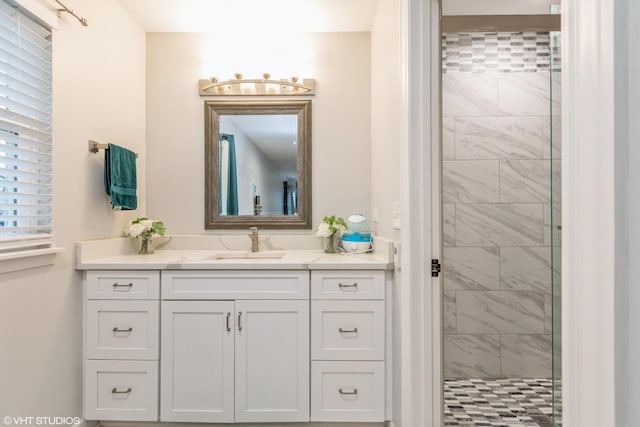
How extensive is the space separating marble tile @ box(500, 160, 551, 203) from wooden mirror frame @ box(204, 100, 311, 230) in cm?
136

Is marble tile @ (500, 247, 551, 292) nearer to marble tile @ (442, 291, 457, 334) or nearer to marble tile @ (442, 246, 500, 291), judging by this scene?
marble tile @ (442, 246, 500, 291)

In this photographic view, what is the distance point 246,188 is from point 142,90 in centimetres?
96

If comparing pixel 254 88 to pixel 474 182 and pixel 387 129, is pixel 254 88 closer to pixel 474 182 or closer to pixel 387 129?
pixel 387 129

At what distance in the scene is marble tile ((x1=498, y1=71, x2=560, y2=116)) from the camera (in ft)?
9.27

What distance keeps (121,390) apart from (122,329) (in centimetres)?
31

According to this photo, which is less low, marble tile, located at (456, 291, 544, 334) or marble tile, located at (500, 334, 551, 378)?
marble tile, located at (456, 291, 544, 334)

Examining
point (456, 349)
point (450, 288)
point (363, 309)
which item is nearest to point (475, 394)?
point (456, 349)

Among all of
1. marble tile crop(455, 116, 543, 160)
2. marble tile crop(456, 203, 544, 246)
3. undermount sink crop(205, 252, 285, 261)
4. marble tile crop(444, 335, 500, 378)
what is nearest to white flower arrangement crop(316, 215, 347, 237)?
undermount sink crop(205, 252, 285, 261)

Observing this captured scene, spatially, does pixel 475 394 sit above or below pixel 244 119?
below

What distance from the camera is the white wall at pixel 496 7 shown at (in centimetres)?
232

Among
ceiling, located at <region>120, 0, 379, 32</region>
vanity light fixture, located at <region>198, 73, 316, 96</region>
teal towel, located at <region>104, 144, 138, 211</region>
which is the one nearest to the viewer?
teal towel, located at <region>104, 144, 138, 211</region>

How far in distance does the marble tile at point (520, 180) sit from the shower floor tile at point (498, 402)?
1218mm

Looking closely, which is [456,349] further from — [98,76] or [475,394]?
[98,76]
